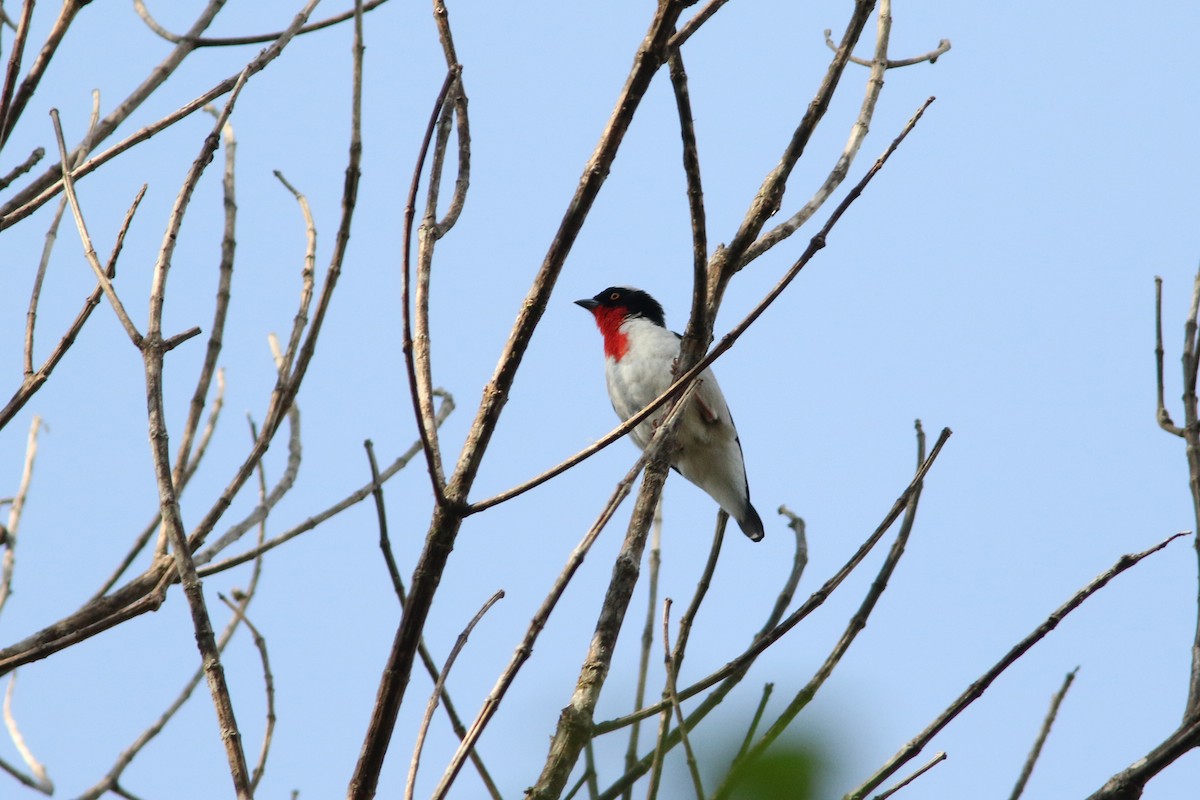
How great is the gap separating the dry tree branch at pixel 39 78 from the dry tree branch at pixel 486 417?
1365 mm

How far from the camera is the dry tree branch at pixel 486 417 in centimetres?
204

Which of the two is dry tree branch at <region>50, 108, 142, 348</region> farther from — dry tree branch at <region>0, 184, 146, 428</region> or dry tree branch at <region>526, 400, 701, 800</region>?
dry tree branch at <region>526, 400, 701, 800</region>

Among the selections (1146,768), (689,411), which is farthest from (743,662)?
(689,411)

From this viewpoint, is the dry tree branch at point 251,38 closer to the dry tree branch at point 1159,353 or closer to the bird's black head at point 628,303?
the dry tree branch at point 1159,353

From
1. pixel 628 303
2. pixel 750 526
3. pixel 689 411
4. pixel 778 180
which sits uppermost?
pixel 628 303

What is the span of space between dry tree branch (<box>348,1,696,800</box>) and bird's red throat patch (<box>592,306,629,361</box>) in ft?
15.6

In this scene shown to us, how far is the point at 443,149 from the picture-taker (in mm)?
2457

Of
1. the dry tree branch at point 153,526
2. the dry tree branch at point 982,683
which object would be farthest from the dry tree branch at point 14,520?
the dry tree branch at point 982,683

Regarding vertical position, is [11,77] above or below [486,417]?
above

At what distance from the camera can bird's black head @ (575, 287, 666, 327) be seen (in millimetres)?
7569

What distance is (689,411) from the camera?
6609 millimetres

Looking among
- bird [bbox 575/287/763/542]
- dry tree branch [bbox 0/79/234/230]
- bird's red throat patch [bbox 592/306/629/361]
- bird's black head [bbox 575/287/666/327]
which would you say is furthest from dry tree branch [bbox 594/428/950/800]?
bird's black head [bbox 575/287/666/327]

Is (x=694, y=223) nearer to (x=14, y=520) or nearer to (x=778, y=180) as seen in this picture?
(x=778, y=180)

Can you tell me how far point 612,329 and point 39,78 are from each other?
15.6ft
